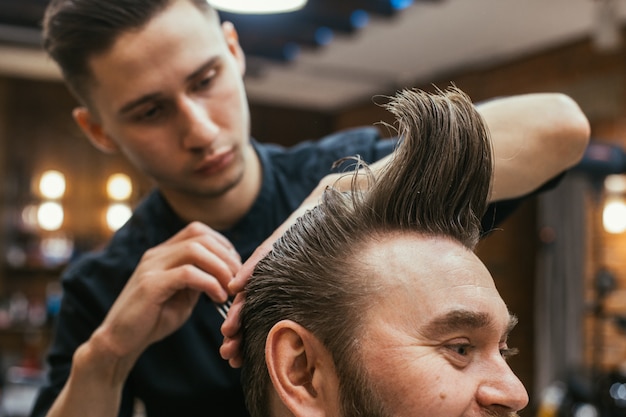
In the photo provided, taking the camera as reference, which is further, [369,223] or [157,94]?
[157,94]

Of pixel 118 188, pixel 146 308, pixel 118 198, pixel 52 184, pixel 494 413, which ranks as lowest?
pixel 118 198

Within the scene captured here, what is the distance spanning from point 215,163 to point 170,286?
12.3 inches

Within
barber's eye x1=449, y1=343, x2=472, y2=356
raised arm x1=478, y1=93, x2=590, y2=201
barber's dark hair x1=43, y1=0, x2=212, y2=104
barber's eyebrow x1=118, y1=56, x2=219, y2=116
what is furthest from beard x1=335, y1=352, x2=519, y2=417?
barber's dark hair x1=43, y1=0, x2=212, y2=104

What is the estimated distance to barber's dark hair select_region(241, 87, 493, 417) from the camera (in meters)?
1.14

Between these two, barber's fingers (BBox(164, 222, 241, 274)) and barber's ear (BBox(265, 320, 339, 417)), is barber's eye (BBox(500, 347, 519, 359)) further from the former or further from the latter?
barber's fingers (BBox(164, 222, 241, 274))

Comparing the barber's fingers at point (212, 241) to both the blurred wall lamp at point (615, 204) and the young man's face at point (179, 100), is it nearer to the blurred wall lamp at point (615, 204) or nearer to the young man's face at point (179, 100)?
the young man's face at point (179, 100)

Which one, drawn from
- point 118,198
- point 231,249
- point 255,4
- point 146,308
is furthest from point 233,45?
point 118,198

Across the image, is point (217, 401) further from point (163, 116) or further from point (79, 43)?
point (79, 43)

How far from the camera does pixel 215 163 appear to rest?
1552mm

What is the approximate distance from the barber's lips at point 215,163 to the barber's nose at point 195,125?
4 centimetres

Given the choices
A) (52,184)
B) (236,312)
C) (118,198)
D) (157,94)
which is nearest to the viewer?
(236,312)

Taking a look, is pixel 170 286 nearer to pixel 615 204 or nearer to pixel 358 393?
pixel 358 393

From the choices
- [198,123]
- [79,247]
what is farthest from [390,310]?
[79,247]

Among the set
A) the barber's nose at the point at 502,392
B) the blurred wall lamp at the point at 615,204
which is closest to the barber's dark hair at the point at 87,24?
the barber's nose at the point at 502,392
